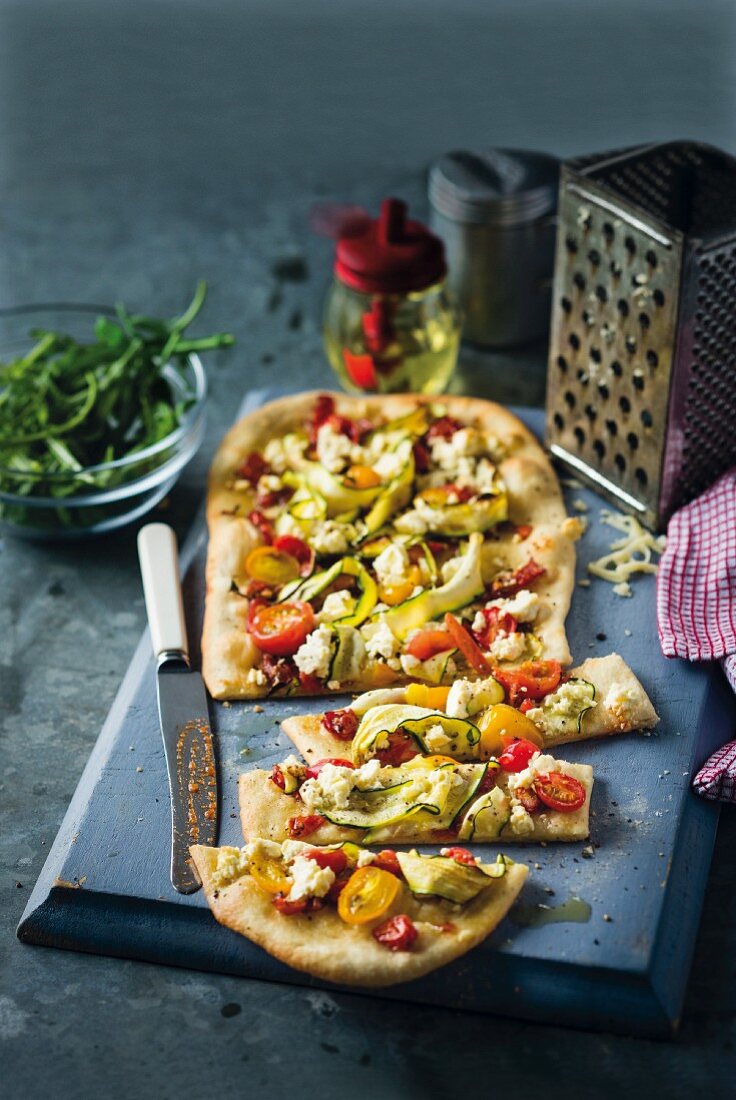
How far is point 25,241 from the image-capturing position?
8.05 metres

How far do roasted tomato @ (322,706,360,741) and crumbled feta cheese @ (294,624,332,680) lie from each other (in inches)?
8.1

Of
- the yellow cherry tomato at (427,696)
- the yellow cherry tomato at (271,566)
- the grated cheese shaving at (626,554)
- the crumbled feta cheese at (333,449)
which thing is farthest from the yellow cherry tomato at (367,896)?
the crumbled feta cheese at (333,449)

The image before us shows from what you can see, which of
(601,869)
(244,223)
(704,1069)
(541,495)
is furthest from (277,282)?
(704,1069)

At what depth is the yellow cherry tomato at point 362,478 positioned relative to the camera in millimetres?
5449

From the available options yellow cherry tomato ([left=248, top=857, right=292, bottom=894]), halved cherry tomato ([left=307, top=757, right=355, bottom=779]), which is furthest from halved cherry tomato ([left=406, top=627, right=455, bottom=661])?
yellow cherry tomato ([left=248, top=857, right=292, bottom=894])

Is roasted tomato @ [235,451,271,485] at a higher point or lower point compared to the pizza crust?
higher

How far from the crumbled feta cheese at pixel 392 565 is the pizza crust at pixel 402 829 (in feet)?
3.45

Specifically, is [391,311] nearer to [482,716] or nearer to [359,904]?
[482,716]

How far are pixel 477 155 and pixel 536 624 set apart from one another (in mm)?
2872

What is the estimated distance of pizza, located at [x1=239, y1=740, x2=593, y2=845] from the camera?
4.08m

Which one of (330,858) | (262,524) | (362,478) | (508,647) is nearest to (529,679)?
(508,647)

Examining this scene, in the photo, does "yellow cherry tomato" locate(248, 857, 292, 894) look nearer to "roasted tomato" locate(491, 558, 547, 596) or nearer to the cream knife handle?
the cream knife handle

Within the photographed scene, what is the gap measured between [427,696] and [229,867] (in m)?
0.90

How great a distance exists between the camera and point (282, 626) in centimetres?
484
